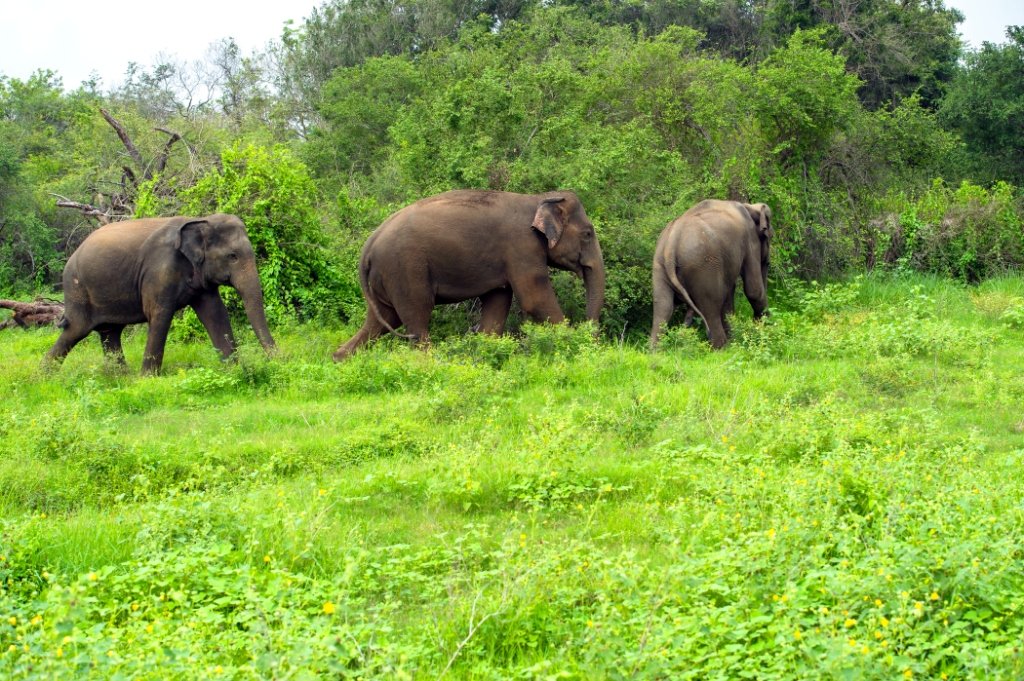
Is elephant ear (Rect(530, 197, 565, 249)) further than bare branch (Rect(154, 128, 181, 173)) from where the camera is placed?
No

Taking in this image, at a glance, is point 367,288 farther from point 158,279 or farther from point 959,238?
point 959,238

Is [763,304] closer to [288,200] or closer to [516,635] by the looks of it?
[288,200]

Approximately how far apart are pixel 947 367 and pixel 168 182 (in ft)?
37.2

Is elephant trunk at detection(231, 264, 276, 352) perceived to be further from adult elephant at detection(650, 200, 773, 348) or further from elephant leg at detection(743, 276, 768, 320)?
elephant leg at detection(743, 276, 768, 320)

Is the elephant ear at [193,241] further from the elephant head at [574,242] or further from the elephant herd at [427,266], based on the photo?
the elephant head at [574,242]

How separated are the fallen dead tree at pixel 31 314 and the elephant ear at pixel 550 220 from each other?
24.5 ft

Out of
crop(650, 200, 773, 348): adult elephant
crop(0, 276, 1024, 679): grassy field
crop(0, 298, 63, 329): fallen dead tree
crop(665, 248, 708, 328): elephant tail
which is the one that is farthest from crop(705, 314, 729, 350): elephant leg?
crop(0, 298, 63, 329): fallen dead tree

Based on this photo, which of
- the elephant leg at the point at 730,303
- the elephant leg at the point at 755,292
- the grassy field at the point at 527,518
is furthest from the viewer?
the elephant leg at the point at 755,292

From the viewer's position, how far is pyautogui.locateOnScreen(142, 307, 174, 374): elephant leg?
40.3 ft

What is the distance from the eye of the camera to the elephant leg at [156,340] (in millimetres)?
12273

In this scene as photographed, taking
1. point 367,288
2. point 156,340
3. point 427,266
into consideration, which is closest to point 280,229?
point 367,288

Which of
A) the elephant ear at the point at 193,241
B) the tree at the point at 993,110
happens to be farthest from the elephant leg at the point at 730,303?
the tree at the point at 993,110

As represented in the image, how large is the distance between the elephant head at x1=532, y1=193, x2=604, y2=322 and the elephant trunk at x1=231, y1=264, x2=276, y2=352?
3.18 metres

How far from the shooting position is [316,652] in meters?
4.33
